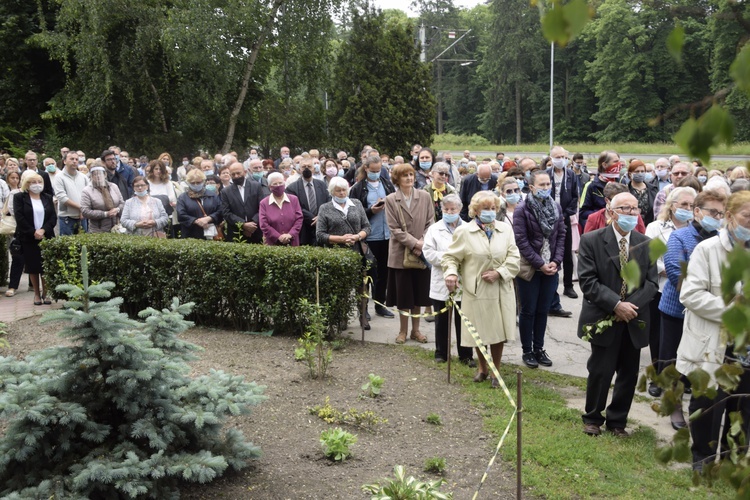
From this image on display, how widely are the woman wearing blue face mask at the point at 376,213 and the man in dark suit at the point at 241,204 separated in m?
1.50

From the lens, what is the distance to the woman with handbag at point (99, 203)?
11.1 metres

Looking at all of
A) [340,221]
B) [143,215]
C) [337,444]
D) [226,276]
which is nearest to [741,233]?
[337,444]

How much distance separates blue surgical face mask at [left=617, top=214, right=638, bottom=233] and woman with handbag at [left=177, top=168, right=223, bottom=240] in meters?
6.42

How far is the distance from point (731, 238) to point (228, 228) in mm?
7578

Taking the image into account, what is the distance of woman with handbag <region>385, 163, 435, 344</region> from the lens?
8977mm

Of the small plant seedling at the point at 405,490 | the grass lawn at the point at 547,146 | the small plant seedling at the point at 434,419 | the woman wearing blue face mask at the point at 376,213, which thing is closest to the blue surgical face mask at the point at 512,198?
the woman wearing blue face mask at the point at 376,213

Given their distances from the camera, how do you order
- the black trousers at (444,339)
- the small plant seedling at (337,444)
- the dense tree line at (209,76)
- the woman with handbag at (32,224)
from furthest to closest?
the dense tree line at (209,76)
the woman with handbag at (32,224)
the black trousers at (444,339)
the small plant seedling at (337,444)

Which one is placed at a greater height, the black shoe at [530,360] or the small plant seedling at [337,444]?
the small plant seedling at [337,444]

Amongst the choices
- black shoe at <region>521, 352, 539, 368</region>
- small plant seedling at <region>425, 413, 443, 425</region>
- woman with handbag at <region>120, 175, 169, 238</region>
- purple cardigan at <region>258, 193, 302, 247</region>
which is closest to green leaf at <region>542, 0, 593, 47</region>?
small plant seedling at <region>425, 413, 443, 425</region>

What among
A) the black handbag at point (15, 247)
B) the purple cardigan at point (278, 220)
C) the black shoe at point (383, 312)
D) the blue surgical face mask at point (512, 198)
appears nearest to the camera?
the blue surgical face mask at point (512, 198)

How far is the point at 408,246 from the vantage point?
8930 millimetres

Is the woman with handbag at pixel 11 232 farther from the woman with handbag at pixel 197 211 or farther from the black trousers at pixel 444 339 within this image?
the black trousers at pixel 444 339

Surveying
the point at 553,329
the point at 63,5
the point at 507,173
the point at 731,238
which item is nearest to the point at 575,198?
the point at 507,173

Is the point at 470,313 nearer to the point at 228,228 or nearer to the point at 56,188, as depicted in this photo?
the point at 228,228
